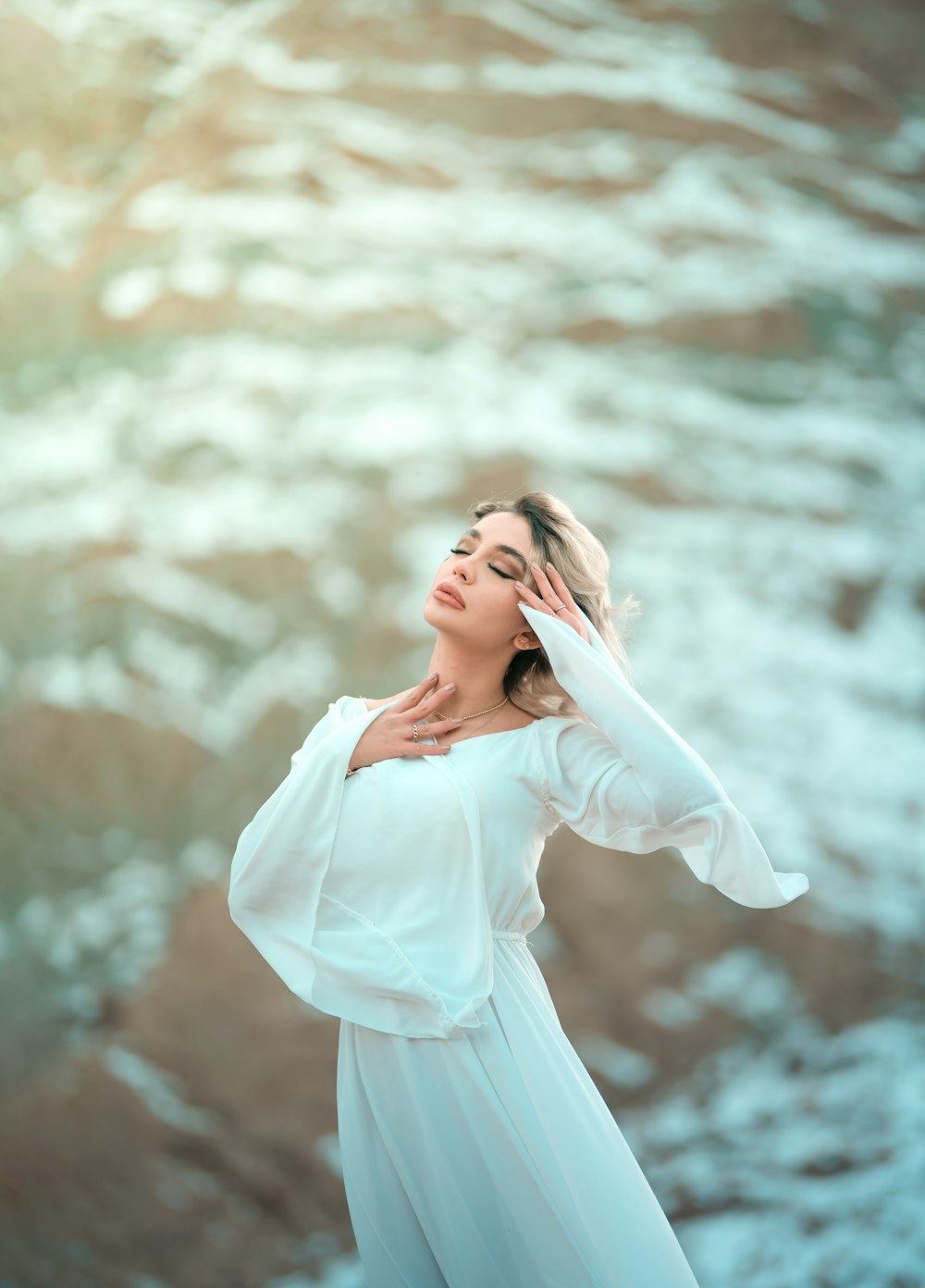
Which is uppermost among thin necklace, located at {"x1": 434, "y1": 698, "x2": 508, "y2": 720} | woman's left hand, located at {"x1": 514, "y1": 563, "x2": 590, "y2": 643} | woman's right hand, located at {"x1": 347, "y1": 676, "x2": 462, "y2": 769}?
woman's left hand, located at {"x1": 514, "y1": 563, "x2": 590, "y2": 643}

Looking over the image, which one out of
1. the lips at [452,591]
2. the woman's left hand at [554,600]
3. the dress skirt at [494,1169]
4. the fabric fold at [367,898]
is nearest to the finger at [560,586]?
the woman's left hand at [554,600]

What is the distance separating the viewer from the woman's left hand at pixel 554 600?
1.62 meters

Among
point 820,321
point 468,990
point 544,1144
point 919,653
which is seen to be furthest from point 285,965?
point 820,321

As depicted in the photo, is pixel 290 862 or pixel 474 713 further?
pixel 474 713

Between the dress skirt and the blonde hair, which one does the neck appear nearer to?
the blonde hair

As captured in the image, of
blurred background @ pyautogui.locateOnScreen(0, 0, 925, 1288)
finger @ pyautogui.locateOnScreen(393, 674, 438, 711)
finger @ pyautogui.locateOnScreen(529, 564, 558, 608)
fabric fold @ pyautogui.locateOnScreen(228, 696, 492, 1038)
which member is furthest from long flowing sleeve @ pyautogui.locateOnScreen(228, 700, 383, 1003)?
blurred background @ pyautogui.locateOnScreen(0, 0, 925, 1288)

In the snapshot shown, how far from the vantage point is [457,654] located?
5.60 feet

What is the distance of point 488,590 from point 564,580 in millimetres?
117

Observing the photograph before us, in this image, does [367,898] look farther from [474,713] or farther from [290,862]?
[474,713]

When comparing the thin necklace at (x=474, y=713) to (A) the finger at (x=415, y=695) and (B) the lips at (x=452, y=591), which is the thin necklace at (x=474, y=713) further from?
(B) the lips at (x=452, y=591)

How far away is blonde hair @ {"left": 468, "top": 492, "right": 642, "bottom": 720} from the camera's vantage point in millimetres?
1691

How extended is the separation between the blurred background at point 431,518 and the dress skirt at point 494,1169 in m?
1.48

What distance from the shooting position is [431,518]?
3.23m

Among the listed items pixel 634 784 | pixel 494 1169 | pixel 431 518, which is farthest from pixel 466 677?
pixel 431 518
